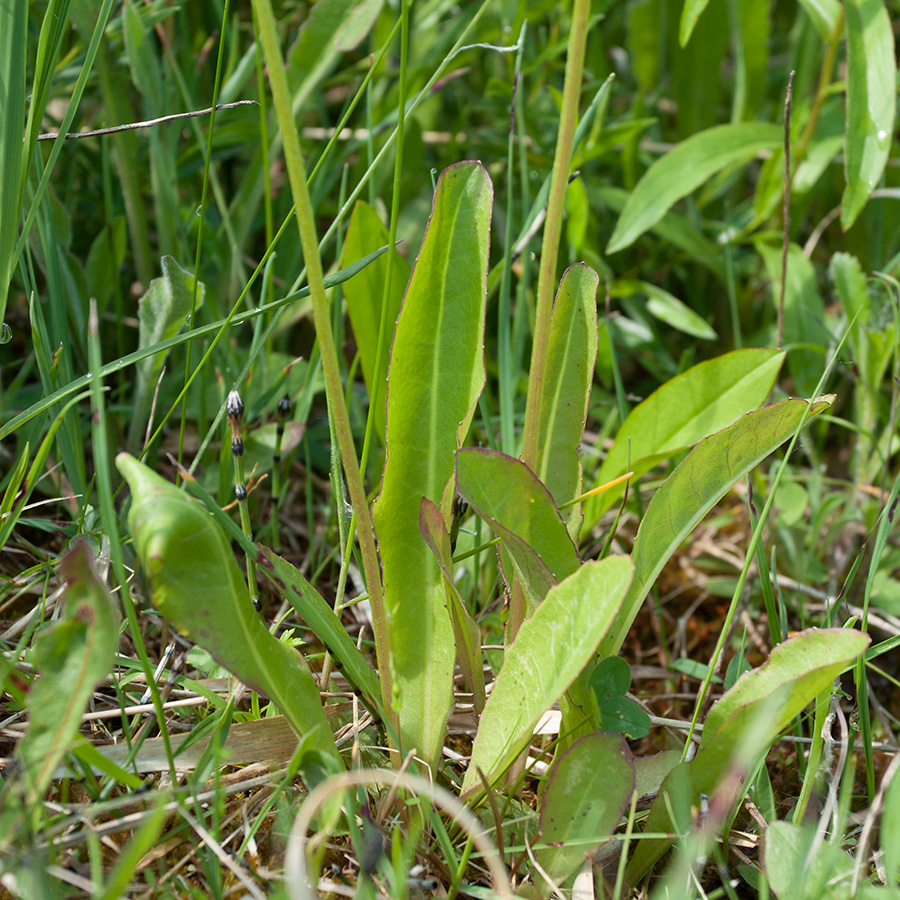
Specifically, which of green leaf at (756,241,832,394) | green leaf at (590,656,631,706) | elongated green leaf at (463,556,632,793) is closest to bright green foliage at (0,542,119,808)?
elongated green leaf at (463,556,632,793)

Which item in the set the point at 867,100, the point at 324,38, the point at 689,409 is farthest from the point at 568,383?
the point at 324,38

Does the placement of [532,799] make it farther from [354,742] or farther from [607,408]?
[607,408]

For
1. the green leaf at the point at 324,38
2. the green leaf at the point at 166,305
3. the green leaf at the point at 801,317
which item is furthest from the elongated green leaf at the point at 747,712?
the green leaf at the point at 324,38

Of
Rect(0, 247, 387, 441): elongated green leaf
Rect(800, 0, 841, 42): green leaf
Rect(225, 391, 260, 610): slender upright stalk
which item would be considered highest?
Rect(800, 0, 841, 42): green leaf

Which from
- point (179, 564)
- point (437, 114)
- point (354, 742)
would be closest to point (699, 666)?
point (354, 742)

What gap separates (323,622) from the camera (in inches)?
35.7

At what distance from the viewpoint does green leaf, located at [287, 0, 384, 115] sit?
1638 mm

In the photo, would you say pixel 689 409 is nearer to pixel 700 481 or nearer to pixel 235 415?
pixel 700 481

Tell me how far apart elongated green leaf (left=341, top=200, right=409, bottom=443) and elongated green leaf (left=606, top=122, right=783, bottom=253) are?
506 millimetres

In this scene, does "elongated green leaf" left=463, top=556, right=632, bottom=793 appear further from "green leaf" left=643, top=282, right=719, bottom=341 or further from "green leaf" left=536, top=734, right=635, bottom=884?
"green leaf" left=643, top=282, right=719, bottom=341

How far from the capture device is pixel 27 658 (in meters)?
1.08

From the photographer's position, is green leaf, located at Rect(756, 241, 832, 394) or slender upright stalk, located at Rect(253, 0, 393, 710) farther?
green leaf, located at Rect(756, 241, 832, 394)

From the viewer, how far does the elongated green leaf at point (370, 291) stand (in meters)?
1.21

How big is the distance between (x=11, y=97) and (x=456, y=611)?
75cm
